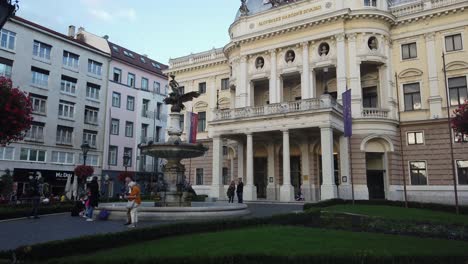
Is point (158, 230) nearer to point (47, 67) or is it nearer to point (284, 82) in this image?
point (284, 82)

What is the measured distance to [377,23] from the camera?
33.2 m

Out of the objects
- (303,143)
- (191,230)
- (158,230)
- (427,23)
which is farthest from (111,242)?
(427,23)

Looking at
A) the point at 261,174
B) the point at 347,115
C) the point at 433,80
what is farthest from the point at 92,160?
the point at 433,80

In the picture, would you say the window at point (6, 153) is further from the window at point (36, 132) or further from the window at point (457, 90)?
the window at point (457, 90)

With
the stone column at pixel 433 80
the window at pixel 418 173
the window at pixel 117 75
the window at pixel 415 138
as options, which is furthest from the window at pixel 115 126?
the stone column at pixel 433 80

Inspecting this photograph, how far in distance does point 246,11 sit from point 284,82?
877 cm

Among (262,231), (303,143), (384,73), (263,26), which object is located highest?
(263,26)

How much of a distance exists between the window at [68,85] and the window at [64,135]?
4.78m

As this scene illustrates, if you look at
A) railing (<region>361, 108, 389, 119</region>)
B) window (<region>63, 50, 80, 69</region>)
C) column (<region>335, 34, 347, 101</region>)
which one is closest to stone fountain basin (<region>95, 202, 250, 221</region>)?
railing (<region>361, 108, 389, 119</region>)

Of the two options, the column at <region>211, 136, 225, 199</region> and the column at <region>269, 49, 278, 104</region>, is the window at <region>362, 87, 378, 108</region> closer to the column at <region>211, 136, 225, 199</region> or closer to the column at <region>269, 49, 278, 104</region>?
the column at <region>269, 49, 278, 104</region>

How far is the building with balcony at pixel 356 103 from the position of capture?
30.4m

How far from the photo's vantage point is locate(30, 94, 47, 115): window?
4272cm

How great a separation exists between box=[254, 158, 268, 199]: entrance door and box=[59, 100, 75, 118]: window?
82.7 ft

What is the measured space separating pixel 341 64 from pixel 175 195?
21.4m
